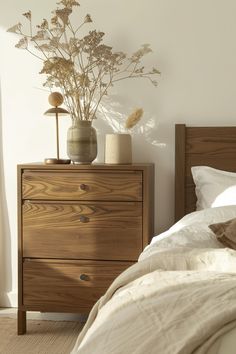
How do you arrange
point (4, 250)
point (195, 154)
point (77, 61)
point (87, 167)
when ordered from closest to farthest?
1. point (87, 167)
2. point (195, 154)
3. point (77, 61)
4. point (4, 250)

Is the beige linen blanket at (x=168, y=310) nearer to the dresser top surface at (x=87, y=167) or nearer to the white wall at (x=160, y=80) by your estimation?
the dresser top surface at (x=87, y=167)

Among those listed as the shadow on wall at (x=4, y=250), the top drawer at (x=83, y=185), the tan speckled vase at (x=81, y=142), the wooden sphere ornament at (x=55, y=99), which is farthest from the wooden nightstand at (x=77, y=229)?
the shadow on wall at (x=4, y=250)

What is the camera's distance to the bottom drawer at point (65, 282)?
2666 mm

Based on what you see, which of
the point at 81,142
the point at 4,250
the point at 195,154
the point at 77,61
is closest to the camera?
the point at 81,142

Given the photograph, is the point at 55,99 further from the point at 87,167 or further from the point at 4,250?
the point at 4,250

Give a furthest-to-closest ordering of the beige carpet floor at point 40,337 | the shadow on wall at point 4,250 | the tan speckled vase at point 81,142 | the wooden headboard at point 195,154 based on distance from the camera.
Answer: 1. the shadow on wall at point 4,250
2. the wooden headboard at point 195,154
3. the tan speckled vase at point 81,142
4. the beige carpet floor at point 40,337

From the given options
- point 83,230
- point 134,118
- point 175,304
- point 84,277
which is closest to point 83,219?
point 83,230

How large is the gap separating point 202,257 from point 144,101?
1.56 m

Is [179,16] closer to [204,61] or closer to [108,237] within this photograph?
[204,61]

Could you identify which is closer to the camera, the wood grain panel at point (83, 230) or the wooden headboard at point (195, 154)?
the wood grain panel at point (83, 230)

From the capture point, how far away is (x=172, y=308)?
1.23 metres

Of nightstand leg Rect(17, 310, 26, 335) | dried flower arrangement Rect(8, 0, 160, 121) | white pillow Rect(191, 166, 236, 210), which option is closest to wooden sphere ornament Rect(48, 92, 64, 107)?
dried flower arrangement Rect(8, 0, 160, 121)

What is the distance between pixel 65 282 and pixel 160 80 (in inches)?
46.0

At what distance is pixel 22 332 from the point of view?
280 cm
